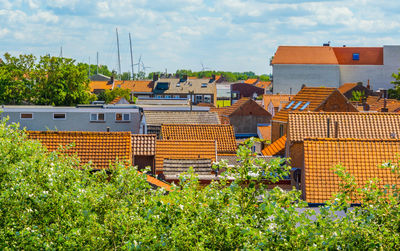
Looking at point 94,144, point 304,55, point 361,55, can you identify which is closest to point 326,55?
point 304,55

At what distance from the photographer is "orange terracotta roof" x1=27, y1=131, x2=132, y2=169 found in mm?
32875

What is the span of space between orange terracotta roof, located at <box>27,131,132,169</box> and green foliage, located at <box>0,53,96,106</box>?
5468 cm

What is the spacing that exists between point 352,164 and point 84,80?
68.1 metres

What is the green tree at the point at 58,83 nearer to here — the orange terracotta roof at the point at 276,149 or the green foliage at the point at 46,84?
the green foliage at the point at 46,84

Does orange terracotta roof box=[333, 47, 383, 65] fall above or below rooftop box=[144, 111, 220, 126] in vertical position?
above

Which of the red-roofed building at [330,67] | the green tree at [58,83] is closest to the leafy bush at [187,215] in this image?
the green tree at [58,83]

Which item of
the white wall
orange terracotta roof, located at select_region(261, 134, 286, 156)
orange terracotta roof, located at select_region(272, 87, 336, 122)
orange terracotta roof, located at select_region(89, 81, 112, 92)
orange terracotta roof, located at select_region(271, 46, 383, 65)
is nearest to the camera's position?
orange terracotta roof, located at select_region(261, 134, 286, 156)

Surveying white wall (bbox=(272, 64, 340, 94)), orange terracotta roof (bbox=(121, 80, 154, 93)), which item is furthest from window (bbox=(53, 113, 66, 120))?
orange terracotta roof (bbox=(121, 80, 154, 93))

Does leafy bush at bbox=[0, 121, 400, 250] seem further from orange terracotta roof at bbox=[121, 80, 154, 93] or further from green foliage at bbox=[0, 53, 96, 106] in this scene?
orange terracotta roof at bbox=[121, 80, 154, 93]

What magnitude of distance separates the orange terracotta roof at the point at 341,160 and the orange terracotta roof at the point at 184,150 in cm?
932

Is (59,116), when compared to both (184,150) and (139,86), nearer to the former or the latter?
(184,150)

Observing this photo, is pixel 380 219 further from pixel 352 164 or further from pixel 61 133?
pixel 61 133

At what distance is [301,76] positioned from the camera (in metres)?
132

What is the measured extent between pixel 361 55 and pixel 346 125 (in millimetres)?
99824
